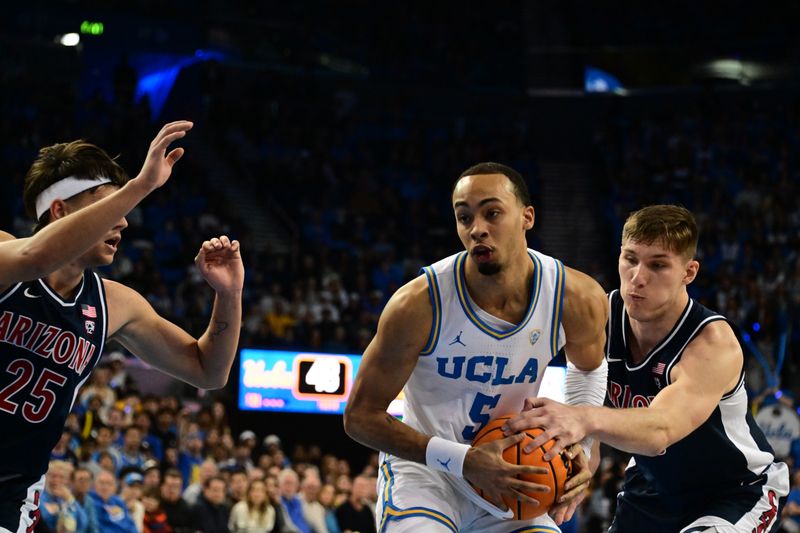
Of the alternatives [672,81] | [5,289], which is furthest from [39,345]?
[672,81]

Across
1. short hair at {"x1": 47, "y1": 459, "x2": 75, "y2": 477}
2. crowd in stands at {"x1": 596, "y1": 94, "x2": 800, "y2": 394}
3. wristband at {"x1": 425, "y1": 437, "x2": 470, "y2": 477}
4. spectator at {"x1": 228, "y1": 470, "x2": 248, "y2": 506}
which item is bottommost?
spectator at {"x1": 228, "y1": 470, "x2": 248, "y2": 506}

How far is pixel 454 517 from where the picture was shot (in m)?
4.54

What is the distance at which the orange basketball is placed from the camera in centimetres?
418

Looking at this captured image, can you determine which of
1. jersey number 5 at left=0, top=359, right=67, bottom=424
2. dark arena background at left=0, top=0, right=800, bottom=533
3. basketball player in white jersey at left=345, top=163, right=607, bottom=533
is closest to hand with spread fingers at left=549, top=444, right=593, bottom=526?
basketball player in white jersey at left=345, top=163, right=607, bottom=533

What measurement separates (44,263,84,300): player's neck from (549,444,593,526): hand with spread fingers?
2.19 metres

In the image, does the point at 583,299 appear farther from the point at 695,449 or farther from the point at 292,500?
the point at 292,500

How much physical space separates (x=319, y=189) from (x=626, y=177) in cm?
672

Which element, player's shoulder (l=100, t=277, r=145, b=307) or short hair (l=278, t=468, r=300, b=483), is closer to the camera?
player's shoulder (l=100, t=277, r=145, b=307)

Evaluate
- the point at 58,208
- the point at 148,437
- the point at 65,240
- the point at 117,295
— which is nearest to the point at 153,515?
the point at 148,437

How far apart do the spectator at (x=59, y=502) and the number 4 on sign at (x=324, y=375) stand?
465 centimetres

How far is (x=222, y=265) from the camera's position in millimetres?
4488

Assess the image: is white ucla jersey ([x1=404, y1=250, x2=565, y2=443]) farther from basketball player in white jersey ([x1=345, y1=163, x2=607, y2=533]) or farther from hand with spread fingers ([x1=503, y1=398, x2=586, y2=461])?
hand with spread fingers ([x1=503, y1=398, x2=586, y2=461])

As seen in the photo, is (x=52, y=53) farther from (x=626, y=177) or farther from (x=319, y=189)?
(x=626, y=177)

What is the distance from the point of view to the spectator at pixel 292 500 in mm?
11703
